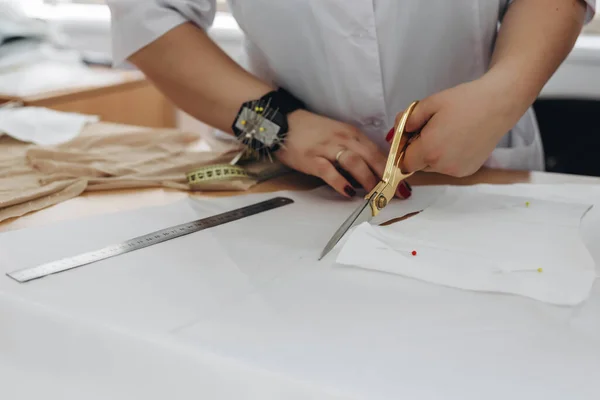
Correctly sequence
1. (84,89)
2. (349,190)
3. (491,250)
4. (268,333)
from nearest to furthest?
(268,333) < (491,250) < (349,190) < (84,89)

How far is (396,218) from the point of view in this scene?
733 millimetres

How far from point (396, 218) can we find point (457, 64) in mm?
312

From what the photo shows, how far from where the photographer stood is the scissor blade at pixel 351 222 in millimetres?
619

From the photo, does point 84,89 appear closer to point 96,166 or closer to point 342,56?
point 96,166

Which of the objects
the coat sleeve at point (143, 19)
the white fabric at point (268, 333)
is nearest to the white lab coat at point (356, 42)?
the coat sleeve at point (143, 19)

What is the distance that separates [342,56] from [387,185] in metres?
0.27

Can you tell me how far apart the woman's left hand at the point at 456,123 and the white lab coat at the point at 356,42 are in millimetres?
194

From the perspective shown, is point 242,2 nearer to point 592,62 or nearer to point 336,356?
point 336,356

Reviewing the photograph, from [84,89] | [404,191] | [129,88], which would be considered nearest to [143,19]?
[404,191]

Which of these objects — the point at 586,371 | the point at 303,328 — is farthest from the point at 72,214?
the point at 586,371

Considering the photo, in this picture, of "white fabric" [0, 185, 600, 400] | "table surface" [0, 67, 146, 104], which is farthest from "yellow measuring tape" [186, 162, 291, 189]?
"table surface" [0, 67, 146, 104]

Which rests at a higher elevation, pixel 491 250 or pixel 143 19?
pixel 143 19

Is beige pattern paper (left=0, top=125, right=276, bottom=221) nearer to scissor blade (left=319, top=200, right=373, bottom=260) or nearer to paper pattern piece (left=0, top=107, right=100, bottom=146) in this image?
paper pattern piece (left=0, top=107, right=100, bottom=146)

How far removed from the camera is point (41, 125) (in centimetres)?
108
